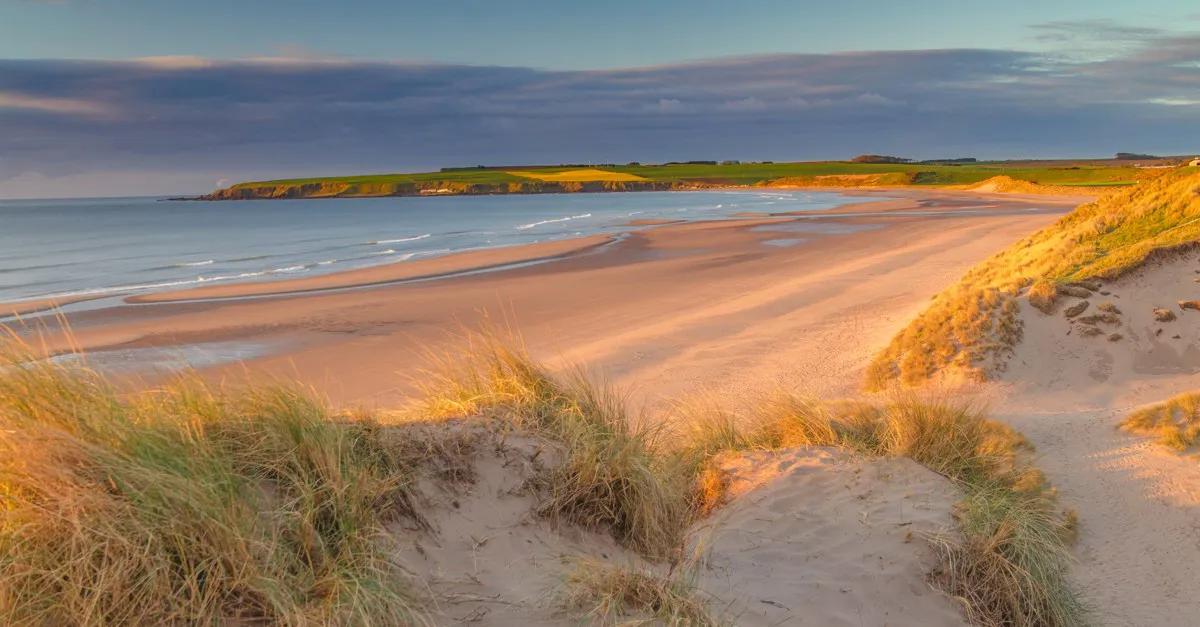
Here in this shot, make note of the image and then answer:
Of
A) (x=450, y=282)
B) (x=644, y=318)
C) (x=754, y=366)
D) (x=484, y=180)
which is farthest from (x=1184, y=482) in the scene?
(x=484, y=180)

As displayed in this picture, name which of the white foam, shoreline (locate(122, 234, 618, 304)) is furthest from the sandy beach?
the white foam

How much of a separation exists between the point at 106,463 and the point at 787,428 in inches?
205

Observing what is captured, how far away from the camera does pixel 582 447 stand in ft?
16.6

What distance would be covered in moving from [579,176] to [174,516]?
547 feet

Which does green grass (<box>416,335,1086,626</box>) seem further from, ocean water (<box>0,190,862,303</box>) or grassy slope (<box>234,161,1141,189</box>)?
grassy slope (<box>234,161,1141,189</box>)

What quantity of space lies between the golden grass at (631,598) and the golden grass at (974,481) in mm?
1806

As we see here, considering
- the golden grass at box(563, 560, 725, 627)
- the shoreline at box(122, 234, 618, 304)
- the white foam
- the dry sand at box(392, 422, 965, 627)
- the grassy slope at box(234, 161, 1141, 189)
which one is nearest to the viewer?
the golden grass at box(563, 560, 725, 627)

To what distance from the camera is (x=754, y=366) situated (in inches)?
482

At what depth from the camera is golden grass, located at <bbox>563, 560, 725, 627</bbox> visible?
3.67 m

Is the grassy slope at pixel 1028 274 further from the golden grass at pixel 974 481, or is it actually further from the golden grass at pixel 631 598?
the golden grass at pixel 631 598

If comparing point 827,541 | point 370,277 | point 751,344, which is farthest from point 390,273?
point 827,541

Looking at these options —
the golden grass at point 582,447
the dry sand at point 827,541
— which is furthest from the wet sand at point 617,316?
the dry sand at point 827,541

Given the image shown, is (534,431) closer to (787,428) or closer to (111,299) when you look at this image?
(787,428)

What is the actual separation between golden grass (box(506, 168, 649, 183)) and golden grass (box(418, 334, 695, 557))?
153103 mm
